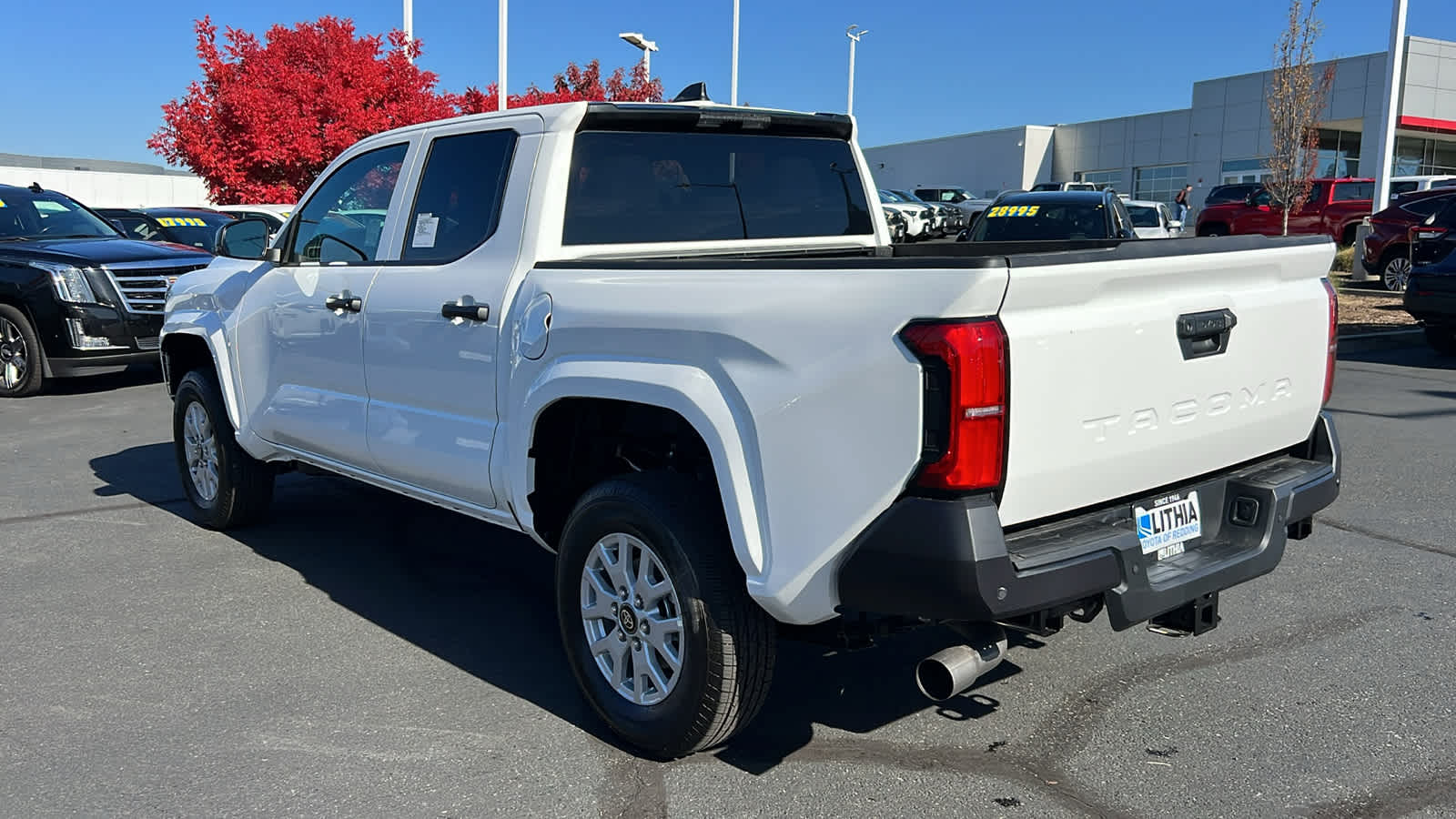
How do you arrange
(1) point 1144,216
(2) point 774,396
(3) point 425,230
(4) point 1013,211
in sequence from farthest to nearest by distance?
(1) point 1144,216 < (4) point 1013,211 < (3) point 425,230 < (2) point 774,396

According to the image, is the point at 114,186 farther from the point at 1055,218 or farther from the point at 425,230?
the point at 425,230

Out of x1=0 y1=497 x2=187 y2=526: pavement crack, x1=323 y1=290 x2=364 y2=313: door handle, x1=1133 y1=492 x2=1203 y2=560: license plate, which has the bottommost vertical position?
x1=0 y1=497 x2=187 y2=526: pavement crack

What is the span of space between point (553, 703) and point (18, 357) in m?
9.41

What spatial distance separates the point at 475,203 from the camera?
4363mm

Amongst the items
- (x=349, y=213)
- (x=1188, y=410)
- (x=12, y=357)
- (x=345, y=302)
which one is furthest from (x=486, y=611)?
(x=12, y=357)

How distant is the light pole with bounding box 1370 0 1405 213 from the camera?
19016 millimetres

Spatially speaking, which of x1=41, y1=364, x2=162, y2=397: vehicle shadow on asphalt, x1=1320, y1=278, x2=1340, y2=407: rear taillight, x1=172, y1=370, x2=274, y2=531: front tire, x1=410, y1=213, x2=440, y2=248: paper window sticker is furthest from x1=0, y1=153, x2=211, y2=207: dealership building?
x1=1320, y1=278, x2=1340, y2=407: rear taillight

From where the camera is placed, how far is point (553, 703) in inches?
160

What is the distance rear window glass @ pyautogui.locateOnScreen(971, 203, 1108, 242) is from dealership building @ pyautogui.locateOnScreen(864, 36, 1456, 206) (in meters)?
20.8

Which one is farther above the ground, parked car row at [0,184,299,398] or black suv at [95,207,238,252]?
black suv at [95,207,238,252]

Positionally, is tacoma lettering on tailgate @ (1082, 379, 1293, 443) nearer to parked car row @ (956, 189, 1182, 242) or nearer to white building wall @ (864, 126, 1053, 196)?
parked car row @ (956, 189, 1182, 242)

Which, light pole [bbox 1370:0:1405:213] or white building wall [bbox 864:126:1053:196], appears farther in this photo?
white building wall [bbox 864:126:1053:196]

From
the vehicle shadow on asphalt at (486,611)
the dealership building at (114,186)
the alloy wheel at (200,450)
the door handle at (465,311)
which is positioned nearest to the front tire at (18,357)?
the vehicle shadow on asphalt at (486,611)

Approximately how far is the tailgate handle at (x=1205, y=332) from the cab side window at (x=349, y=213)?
3123 millimetres
